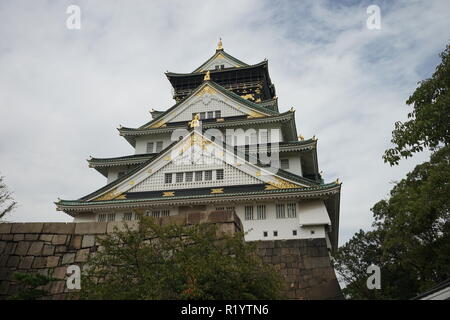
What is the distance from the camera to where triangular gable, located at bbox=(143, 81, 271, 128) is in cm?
2778

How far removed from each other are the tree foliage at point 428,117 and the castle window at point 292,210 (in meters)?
10.1

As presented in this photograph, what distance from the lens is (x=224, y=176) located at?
21.1 meters

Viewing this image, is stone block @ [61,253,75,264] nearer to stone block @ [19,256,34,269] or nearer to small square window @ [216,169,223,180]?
stone block @ [19,256,34,269]

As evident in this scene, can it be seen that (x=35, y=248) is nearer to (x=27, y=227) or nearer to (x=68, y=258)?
(x=27, y=227)

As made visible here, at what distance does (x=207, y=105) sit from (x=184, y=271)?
2258cm

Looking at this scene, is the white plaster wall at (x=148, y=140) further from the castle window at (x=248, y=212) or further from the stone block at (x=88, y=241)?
the stone block at (x=88, y=241)

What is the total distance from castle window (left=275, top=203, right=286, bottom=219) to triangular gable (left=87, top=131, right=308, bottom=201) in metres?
1.57

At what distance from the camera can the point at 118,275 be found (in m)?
8.29

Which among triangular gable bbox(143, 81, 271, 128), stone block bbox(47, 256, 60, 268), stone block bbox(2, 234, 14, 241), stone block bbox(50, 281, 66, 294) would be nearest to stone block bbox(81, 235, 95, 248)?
stone block bbox(47, 256, 60, 268)

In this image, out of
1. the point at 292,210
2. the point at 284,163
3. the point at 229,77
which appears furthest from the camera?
the point at 229,77

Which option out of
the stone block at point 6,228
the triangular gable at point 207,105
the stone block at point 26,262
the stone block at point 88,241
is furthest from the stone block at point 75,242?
the triangular gable at point 207,105

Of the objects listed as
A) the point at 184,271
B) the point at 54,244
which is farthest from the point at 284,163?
the point at 184,271

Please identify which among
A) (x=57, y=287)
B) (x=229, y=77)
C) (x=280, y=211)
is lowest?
(x=57, y=287)
